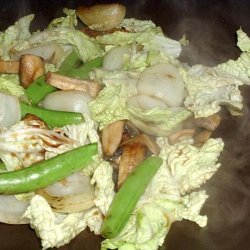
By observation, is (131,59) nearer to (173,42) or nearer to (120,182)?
(173,42)

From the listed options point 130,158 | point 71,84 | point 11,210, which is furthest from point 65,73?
point 11,210

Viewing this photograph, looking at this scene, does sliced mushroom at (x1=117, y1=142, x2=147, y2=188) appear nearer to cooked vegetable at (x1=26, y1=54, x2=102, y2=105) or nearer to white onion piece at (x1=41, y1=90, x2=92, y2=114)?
white onion piece at (x1=41, y1=90, x2=92, y2=114)

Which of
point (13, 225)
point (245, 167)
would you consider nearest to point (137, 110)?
point (245, 167)

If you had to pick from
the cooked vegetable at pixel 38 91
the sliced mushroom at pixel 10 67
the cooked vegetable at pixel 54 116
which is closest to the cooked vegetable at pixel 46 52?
A: the sliced mushroom at pixel 10 67

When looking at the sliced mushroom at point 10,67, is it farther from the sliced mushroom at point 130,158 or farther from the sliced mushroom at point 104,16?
the sliced mushroom at point 130,158

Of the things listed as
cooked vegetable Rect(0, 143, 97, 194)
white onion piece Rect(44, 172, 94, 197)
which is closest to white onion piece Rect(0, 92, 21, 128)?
cooked vegetable Rect(0, 143, 97, 194)

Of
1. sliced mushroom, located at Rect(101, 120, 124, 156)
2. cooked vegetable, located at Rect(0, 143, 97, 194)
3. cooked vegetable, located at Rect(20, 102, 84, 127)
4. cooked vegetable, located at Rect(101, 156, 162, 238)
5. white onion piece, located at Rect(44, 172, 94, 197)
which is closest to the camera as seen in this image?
cooked vegetable, located at Rect(101, 156, 162, 238)
